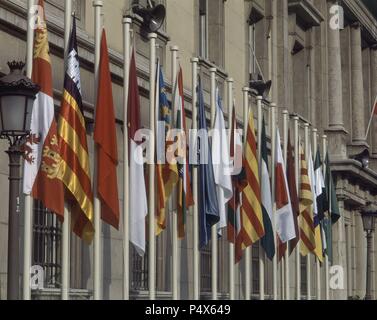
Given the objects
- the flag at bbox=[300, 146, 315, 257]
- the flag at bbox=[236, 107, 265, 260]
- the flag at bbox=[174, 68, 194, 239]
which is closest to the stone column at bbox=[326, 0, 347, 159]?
the flag at bbox=[300, 146, 315, 257]

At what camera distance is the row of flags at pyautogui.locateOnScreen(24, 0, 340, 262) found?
53.8ft

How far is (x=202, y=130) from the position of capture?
22.1 m

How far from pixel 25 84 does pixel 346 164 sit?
1022 inches

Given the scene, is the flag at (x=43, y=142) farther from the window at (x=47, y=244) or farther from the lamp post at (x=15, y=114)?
the lamp post at (x=15, y=114)

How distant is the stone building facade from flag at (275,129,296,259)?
5.82ft

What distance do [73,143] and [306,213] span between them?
1209cm

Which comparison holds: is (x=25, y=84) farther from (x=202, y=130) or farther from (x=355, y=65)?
(x=355, y=65)

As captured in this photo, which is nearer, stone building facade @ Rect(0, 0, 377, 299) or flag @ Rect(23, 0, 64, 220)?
flag @ Rect(23, 0, 64, 220)

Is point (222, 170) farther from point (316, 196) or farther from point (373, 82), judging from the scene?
point (373, 82)

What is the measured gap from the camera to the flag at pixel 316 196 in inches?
1133

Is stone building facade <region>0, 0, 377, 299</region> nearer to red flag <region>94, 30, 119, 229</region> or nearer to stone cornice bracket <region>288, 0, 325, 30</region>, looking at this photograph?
stone cornice bracket <region>288, 0, 325, 30</region>

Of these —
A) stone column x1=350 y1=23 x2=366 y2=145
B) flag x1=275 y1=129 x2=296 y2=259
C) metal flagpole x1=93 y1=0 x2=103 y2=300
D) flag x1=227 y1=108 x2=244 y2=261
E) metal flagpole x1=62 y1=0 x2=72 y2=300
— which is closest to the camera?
metal flagpole x1=62 y1=0 x2=72 y2=300

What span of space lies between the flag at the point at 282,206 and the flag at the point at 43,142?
33.3ft
